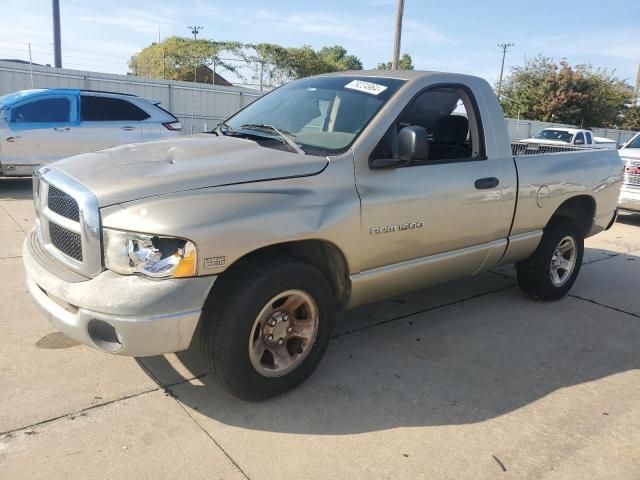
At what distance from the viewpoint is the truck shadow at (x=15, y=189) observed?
9.23 m

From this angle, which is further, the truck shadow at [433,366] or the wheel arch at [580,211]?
the wheel arch at [580,211]

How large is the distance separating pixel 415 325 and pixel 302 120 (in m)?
1.86

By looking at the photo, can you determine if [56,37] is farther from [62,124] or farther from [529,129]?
[529,129]

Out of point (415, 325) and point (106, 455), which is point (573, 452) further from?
point (106, 455)

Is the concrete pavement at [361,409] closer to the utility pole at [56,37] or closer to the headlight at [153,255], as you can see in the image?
the headlight at [153,255]

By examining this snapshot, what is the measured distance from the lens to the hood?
9.23 feet

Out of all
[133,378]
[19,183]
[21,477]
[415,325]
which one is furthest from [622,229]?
[19,183]

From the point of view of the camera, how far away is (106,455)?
2.68 meters

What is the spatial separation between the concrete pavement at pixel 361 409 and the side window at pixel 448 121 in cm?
139

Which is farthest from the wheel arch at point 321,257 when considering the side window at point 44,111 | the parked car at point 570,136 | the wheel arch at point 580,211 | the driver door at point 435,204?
the parked car at point 570,136

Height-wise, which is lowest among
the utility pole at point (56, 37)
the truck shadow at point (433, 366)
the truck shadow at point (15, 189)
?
the truck shadow at point (15, 189)

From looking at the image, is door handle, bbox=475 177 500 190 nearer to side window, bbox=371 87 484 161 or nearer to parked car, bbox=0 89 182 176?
side window, bbox=371 87 484 161

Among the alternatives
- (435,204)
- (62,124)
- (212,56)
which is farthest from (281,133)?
(212,56)

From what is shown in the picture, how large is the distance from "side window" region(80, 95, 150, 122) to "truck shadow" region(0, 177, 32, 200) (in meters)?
1.67
